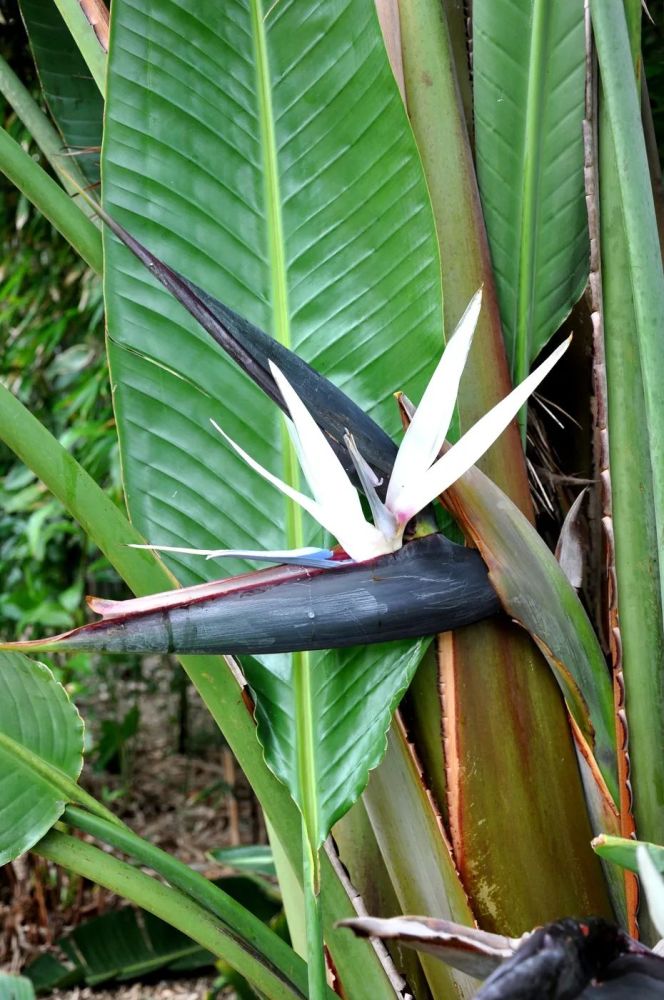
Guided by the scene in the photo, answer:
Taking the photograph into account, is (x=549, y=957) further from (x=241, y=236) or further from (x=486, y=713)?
(x=241, y=236)

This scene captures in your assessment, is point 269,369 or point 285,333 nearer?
point 269,369

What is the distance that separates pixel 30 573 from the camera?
59.4 inches

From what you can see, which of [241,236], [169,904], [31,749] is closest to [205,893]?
[169,904]

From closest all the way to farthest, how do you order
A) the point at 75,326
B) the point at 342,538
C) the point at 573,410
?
1. the point at 342,538
2. the point at 573,410
3. the point at 75,326

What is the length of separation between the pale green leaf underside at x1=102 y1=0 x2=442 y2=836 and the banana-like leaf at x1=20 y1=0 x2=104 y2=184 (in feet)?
0.88

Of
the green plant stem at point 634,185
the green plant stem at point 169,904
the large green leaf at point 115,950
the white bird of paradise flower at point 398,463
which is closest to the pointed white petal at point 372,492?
the white bird of paradise flower at point 398,463

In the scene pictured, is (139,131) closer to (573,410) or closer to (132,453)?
(132,453)

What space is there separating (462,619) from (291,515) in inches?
4.6

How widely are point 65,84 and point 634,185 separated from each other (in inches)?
21.0

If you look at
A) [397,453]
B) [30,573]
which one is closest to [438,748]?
[397,453]

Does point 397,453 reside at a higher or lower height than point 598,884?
higher

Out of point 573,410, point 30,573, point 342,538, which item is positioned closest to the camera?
point 342,538

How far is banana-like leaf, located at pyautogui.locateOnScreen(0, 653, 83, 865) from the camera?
19.4 inches

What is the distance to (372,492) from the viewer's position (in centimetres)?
38
